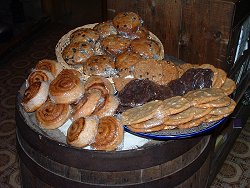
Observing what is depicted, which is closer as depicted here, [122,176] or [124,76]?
[122,176]

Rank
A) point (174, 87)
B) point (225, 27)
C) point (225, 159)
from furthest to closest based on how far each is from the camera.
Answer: point (225, 159) → point (225, 27) → point (174, 87)

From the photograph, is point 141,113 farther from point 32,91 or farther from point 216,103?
point 32,91

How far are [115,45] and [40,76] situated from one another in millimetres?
353

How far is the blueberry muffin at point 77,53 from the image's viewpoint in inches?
60.3

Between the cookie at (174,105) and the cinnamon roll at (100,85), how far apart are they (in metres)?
0.23

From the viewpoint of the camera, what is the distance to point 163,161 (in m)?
1.27

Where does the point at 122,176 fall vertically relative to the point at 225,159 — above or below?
above

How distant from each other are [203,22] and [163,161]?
896 millimetres

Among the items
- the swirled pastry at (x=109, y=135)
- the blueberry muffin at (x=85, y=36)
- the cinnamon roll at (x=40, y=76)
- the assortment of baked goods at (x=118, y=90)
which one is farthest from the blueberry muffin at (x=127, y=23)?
the swirled pastry at (x=109, y=135)

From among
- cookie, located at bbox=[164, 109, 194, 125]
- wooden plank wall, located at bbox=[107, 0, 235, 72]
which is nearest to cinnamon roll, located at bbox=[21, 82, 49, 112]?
cookie, located at bbox=[164, 109, 194, 125]

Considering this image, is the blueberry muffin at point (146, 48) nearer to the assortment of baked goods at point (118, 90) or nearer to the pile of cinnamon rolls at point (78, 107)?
the assortment of baked goods at point (118, 90)

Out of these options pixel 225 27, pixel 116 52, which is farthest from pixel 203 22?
pixel 116 52

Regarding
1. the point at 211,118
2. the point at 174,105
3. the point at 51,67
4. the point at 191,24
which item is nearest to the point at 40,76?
the point at 51,67

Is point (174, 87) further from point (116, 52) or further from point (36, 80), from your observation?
point (36, 80)
